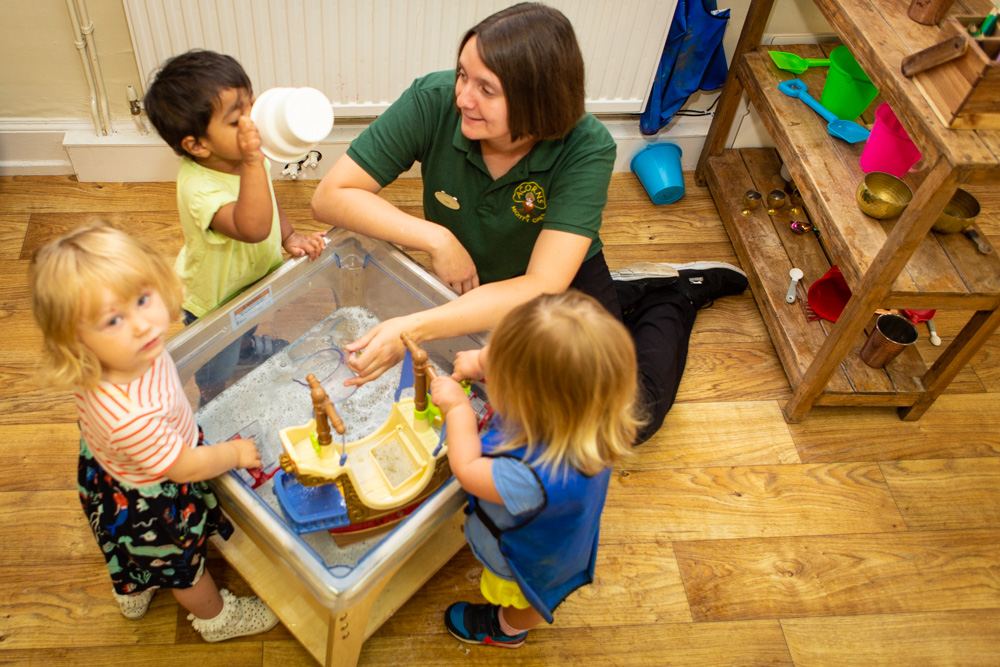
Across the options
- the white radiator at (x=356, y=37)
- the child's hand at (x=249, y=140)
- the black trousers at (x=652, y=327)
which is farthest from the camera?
the white radiator at (x=356, y=37)

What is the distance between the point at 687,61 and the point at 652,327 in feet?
2.53

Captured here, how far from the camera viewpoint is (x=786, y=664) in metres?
1.31

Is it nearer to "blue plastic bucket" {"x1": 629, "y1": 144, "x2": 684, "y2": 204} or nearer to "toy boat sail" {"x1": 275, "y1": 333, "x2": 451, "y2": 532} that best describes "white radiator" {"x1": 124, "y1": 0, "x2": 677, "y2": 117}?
"blue plastic bucket" {"x1": 629, "y1": 144, "x2": 684, "y2": 204}

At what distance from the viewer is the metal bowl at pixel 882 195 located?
57.5 inches

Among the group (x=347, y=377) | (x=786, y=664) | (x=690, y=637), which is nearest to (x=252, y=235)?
(x=347, y=377)

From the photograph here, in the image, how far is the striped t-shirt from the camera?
835mm

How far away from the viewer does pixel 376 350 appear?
103cm

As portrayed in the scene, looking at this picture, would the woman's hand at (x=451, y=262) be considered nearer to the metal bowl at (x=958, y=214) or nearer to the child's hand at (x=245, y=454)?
the child's hand at (x=245, y=454)

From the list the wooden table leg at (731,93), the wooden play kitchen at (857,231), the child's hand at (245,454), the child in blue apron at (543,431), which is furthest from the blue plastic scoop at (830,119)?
the child's hand at (245,454)

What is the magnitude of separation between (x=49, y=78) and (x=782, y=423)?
1933mm

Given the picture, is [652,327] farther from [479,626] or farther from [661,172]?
[479,626]

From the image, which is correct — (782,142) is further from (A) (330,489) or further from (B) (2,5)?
(B) (2,5)

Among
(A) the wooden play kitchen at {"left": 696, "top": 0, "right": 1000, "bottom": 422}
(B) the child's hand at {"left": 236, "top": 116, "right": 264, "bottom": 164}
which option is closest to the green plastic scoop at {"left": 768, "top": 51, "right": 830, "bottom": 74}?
(A) the wooden play kitchen at {"left": 696, "top": 0, "right": 1000, "bottom": 422}

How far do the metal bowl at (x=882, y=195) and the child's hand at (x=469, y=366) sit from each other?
95cm
